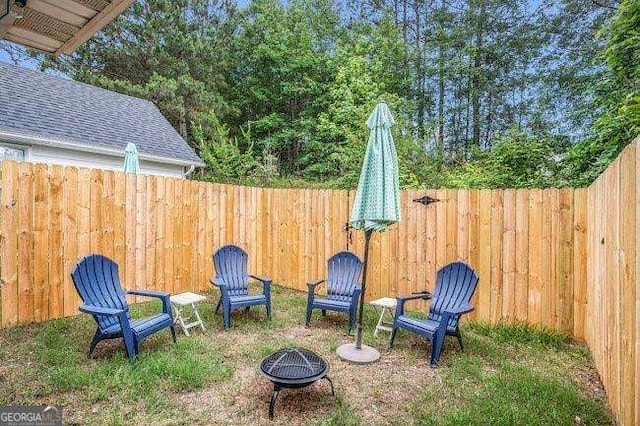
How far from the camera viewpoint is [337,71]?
50.0ft

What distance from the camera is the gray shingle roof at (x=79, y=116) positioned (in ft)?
26.3

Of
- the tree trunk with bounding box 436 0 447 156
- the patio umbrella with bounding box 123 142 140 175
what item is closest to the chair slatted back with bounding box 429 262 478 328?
the patio umbrella with bounding box 123 142 140 175

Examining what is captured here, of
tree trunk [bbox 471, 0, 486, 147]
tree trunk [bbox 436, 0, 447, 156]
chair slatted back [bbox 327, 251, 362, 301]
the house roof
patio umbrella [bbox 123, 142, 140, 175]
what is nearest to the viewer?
the house roof

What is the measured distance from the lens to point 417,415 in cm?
282

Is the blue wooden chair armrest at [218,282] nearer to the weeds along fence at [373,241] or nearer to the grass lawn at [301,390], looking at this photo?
the grass lawn at [301,390]

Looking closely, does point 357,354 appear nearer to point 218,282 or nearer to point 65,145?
point 218,282

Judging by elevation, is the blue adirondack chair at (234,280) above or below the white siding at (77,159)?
below

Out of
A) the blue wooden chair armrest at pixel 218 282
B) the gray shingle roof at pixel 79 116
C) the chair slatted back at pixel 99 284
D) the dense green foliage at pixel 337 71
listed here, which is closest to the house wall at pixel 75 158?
the gray shingle roof at pixel 79 116

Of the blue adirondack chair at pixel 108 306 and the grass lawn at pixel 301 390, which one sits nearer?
the grass lawn at pixel 301 390

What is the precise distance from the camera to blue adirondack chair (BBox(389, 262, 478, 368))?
3719 millimetres

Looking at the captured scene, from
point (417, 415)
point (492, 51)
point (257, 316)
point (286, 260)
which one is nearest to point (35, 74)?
point (286, 260)

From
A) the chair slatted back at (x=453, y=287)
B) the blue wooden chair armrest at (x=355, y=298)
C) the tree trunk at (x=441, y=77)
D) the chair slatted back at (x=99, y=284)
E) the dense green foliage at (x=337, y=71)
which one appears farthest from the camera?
the tree trunk at (x=441, y=77)

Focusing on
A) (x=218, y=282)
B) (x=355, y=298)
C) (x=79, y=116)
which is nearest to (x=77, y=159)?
(x=79, y=116)

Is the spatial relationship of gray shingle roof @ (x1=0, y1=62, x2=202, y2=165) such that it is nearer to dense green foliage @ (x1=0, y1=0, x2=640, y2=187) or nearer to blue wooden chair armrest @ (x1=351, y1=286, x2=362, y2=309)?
dense green foliage @ (x1=0, y1=0, x2=640, y2=187)
